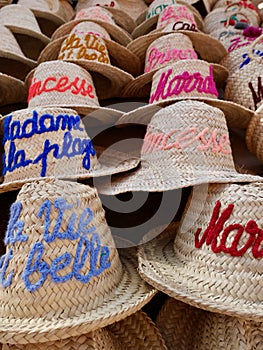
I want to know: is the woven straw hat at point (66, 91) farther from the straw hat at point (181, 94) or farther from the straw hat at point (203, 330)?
→ the straw hat at point (203, 330)

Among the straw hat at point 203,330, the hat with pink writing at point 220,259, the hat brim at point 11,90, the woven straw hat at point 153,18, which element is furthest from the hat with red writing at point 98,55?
the straw hat at point 203,330

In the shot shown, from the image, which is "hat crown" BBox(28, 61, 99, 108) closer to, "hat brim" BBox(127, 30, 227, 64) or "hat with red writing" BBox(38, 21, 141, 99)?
"hat with red writing" BBox(38, 21, 141, 99)

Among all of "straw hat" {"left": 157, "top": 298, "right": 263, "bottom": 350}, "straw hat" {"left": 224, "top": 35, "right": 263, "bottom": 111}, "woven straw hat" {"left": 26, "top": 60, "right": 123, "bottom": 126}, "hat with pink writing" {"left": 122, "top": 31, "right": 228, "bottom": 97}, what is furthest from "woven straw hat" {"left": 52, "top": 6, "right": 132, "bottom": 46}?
"straw hat" {"left": 157, "top": 298, "right": 263, "bottom": 350}

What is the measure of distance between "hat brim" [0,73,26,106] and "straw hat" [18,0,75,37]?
0.58 metres

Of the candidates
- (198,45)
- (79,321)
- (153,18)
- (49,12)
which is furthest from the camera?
(49,12)

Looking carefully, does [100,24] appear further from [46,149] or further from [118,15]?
[46,149]

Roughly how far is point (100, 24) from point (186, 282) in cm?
116

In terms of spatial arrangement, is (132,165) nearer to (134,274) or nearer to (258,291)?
(134,274)

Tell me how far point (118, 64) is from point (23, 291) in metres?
1.13

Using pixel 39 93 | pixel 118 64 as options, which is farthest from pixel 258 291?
pixel 118 64

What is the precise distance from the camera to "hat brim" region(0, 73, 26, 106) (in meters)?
1.36

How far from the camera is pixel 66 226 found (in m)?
0.72

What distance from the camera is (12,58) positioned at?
147 cm

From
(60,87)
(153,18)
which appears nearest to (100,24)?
(153,18)
